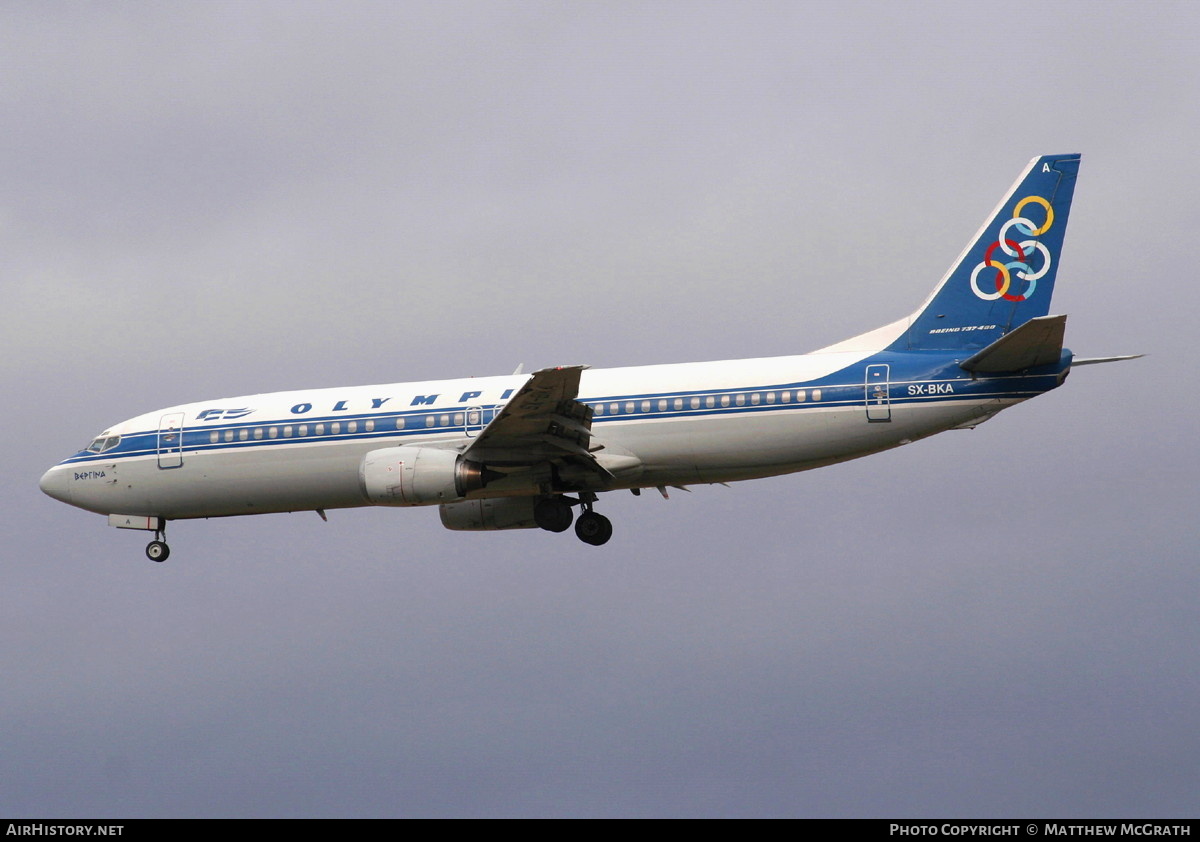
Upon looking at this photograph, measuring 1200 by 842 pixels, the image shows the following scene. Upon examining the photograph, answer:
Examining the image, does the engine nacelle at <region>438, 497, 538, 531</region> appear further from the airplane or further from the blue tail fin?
the blue tail fin

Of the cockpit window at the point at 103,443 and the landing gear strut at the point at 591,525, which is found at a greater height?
the cockpit window at the point at 103,443

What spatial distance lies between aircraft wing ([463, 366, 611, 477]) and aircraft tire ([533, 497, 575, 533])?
67.2 inches

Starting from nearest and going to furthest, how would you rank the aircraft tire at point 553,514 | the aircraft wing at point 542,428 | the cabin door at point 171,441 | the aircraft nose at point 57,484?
the aircraft wing at point 542,428 < the aircraft tire at point 553,514 < the cabin door at point 171,441 < the aircraft nose at point 57,484

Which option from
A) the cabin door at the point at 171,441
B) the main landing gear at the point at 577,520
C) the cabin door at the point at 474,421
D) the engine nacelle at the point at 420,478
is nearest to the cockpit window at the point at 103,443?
the cabin door at the point at 171,441

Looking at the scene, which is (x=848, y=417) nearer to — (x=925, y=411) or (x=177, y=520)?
(x=925, y=411)

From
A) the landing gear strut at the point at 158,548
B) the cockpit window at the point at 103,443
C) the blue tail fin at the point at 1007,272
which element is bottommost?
the landing gear strut at the point at 158,548

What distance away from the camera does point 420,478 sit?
33906mm

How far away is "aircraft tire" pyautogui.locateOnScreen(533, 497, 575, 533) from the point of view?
36062mm

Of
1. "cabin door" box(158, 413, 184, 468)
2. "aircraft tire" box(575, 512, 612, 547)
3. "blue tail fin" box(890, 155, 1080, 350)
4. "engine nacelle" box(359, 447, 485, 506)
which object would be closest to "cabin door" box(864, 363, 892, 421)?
"blue tail fin" box(890, 155, 1080, 350)

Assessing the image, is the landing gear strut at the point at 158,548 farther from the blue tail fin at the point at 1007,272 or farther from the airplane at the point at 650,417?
the blue tail fin at the point at 1007,272

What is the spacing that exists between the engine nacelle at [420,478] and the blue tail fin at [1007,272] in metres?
9.97

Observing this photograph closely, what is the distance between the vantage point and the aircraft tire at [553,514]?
36.1 metres

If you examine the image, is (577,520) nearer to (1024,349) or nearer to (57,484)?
(1024,349)

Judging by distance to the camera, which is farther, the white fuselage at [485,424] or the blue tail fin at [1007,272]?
the blue tail fin at [1007,272]
